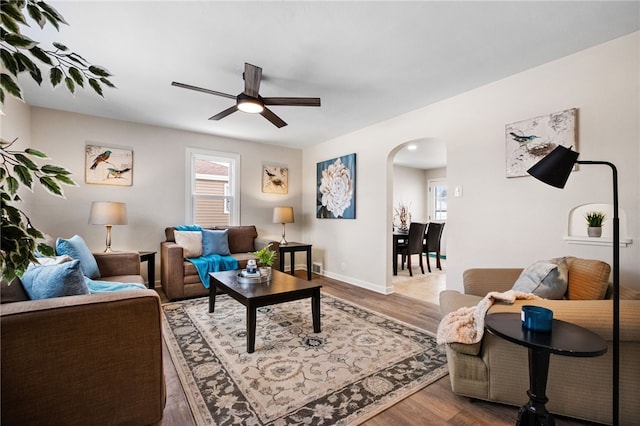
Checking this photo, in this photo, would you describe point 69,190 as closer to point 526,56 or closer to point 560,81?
point 526,56

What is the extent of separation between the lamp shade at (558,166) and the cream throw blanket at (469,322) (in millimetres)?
751

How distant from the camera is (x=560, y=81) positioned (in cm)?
251

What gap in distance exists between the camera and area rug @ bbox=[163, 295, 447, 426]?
1.70 m

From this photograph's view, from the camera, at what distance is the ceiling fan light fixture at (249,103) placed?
259cm

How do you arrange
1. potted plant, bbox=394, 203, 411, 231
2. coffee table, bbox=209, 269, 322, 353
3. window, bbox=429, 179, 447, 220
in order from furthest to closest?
1. window, bbox=429, 179, 447, 220
2. potted plant, bbox=394, 203, 411, 231
3. coffee table, bbox=209, 269, 322, 353

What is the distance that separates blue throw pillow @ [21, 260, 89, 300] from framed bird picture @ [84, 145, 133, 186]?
295 centimetres

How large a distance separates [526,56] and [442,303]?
2.16 m

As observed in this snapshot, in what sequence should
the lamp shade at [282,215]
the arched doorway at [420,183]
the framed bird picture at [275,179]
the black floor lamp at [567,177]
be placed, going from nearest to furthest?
the black floor lamp at [567,177] < the lamp shade at [282,215] < the framed bird picture at [275,179] < the arched doorway at [420,183]

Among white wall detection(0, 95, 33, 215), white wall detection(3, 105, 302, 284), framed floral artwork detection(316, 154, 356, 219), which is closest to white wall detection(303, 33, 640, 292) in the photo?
framed floral artwork detection(316, 154, 356, 219)

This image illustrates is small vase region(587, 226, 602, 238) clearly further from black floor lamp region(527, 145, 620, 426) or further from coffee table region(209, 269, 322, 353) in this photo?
coffee table region(209, 269, 322, 353)

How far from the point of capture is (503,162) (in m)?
2.86

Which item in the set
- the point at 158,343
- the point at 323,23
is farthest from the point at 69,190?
the point at 323,23

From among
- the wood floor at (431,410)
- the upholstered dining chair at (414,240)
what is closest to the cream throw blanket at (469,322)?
the wood floor at (431,410)

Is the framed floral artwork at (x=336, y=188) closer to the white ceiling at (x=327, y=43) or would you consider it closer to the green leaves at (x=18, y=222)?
the white ceiling at (x=327, y=43)
